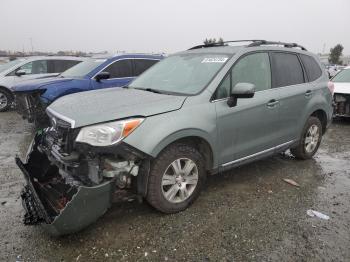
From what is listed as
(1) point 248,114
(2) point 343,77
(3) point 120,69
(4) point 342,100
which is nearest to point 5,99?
(3) point 120,69

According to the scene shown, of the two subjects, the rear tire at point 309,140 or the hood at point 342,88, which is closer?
the rear tire at point 309,140

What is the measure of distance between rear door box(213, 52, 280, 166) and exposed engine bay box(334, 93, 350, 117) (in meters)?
5.02

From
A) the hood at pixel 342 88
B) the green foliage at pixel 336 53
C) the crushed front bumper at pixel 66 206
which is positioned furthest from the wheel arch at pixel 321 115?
the green foliage at pixel 336 53

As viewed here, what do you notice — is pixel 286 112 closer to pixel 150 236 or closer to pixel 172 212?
pixel 172 212

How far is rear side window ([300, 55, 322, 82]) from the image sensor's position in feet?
16.5

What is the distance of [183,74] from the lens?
4.09m

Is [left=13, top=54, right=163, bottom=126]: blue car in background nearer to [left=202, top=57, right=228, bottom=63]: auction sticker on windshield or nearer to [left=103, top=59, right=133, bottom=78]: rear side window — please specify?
[left=103, top=59, right=133, bottom=78]: rear side window

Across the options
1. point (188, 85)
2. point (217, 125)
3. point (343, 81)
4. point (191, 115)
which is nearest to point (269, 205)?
point (217, 125)

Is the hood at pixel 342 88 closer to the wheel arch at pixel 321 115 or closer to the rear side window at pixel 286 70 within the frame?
the wheel arch at pixel 321 115

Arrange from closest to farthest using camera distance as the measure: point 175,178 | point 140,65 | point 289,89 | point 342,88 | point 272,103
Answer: point 175,178 → point 272,103 → point 289,89 → point 140,65 → point 342,88

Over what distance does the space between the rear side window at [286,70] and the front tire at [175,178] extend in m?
1.73

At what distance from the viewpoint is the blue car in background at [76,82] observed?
258 inches

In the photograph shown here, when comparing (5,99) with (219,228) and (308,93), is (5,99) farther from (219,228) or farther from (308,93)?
(219,228)

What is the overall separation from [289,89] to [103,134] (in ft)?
9.32
